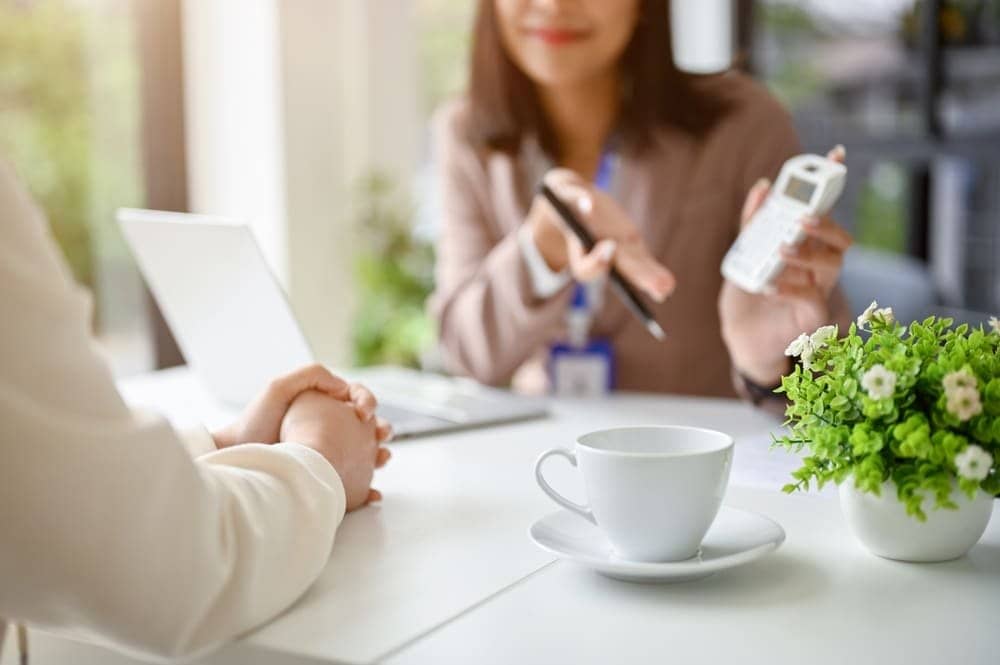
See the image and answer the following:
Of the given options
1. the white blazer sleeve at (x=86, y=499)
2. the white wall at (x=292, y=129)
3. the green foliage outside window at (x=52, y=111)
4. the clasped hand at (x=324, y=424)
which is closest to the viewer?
the white blazer sleeve at (x=86, y=499)

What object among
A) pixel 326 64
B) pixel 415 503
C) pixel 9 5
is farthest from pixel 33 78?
pixel 415 503

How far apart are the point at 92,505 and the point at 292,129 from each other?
2426mm

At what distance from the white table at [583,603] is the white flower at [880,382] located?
0.44 feet

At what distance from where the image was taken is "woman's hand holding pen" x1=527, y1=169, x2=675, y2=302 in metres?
1.48

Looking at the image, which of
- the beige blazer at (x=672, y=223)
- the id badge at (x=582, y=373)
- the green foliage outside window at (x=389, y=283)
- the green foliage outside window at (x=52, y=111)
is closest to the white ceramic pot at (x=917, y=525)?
the id badge at (x=582, y=373)

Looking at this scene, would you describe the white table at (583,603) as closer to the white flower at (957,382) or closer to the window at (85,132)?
the white flower at (957,382)

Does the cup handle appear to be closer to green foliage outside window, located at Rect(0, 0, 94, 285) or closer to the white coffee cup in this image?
the white coffee cup

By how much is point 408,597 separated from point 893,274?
2703mm

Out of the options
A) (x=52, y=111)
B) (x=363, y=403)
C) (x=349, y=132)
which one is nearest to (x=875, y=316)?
(x=363, y=403)

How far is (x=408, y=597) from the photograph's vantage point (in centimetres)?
79

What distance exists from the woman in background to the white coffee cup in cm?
91

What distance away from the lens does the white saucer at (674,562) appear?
2.56 feet

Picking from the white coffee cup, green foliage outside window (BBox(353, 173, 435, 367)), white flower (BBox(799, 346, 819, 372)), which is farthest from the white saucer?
green foliage outside window (BBox(353, 173, 435, 367))

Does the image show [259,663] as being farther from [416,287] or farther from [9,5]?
[416,287]
